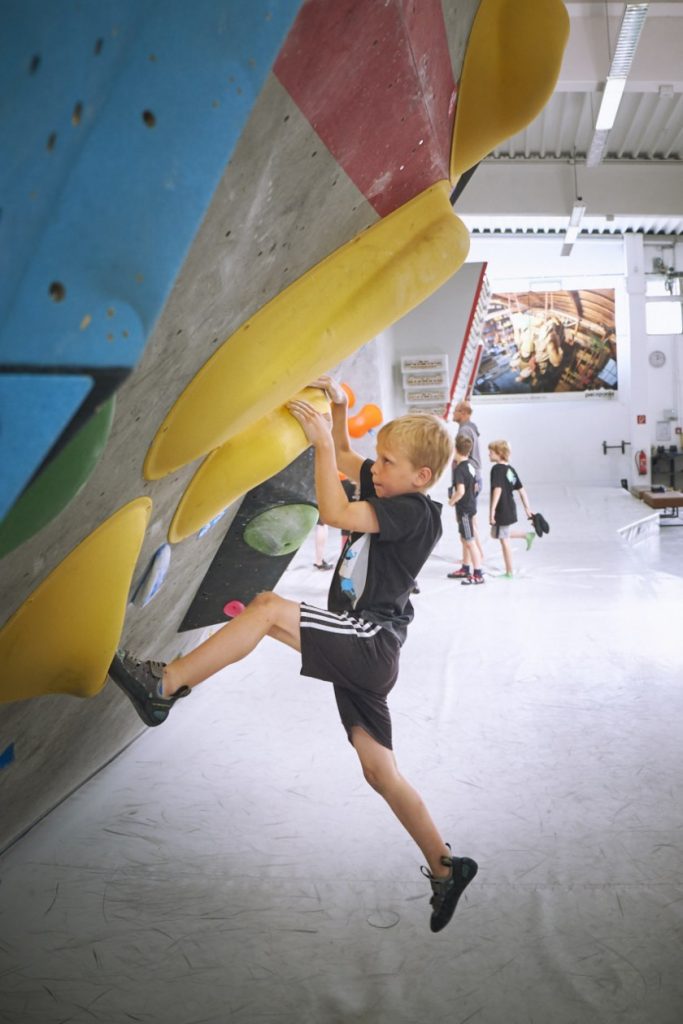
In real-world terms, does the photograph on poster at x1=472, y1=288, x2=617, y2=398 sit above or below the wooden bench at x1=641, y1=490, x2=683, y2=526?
above

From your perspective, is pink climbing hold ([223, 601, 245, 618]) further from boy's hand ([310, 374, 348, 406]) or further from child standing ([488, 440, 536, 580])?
child standing ([488, 440, 536, 580])

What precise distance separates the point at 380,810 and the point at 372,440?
5994 millimetres

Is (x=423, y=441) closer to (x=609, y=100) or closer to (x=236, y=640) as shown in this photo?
(x=236, y=640)

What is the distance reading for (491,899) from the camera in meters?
2.23

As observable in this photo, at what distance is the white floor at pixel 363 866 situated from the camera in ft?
6.15

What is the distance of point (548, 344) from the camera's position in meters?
15.3

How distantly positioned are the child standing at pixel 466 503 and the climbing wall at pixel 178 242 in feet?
14.6

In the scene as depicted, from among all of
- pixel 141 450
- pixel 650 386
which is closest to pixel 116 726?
pixel 141 450

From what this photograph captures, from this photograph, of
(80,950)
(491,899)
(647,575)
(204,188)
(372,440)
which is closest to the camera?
(204,188)

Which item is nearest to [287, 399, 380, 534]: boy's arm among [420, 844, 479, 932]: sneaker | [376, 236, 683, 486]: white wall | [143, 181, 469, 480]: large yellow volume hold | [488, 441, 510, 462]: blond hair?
[143, 181, 469, 480]: large yellow volume hold

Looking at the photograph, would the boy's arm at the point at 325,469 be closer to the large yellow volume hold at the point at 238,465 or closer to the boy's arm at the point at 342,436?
the large yellow volume hold at the point at 238,465

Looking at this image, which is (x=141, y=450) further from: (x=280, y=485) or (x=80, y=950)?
(x=80, y=950)

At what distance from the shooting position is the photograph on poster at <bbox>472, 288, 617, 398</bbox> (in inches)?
598

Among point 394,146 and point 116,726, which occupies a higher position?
point 394,146
